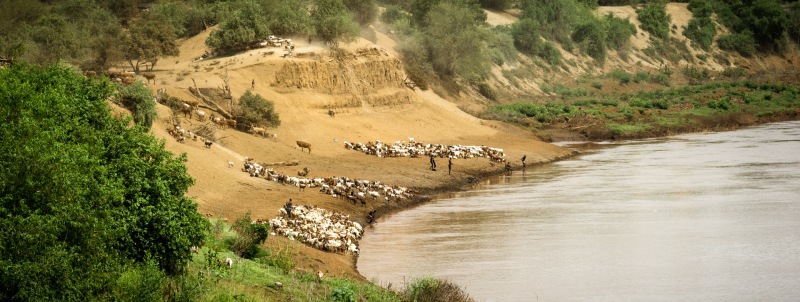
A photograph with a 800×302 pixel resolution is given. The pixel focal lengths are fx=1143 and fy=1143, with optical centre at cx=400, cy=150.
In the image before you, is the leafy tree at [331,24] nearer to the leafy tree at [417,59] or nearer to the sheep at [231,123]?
the leafy tree at [417,59]

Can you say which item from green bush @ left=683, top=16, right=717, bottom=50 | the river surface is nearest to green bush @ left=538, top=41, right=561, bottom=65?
green bush @ left=683, top=16, right=717, bottom=50

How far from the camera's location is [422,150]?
2200 inches

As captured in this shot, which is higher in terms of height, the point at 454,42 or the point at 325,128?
the point at 454,42

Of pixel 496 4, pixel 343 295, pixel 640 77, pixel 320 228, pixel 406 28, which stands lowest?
pixel 640 77

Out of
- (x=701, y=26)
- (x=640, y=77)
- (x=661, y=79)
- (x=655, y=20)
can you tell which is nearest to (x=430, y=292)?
(x=640, y=77)

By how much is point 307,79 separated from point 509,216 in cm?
2167

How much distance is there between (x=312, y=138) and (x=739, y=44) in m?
88.5

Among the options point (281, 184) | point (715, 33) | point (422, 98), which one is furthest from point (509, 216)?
point (715, 33)

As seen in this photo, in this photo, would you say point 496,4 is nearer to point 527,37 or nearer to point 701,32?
point 527,37

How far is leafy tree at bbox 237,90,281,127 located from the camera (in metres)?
51.1

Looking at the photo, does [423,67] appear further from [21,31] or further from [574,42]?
[574,42]

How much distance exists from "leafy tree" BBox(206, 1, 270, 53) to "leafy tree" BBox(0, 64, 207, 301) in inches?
1336

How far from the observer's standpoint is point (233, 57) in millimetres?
58625

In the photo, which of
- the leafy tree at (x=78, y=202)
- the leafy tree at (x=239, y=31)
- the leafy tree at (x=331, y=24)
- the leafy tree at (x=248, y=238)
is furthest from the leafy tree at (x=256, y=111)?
the leafy tree at (x=78, y=202)
